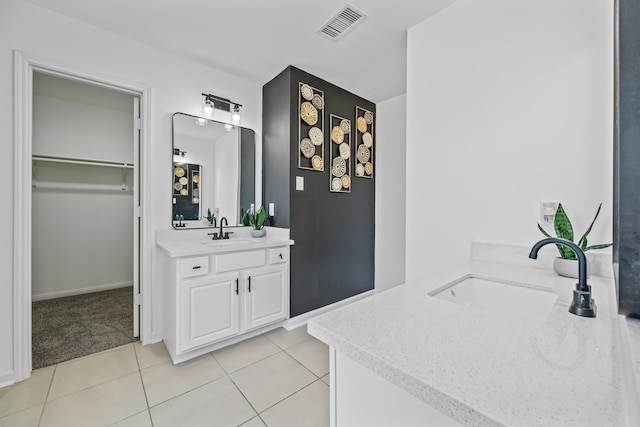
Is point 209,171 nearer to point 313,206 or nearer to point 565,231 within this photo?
point 313,206

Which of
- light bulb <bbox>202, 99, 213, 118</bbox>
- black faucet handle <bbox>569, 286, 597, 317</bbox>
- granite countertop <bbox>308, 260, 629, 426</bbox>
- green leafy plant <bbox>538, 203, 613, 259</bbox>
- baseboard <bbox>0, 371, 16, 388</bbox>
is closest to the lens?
granite countertop <bbox>308, 260, 629, 426</bbox>

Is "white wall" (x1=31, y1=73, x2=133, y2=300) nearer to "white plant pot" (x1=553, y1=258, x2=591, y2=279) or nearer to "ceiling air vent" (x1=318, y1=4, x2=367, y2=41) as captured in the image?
"ceiling air vent" (x1=318, y1=4, x2=367, y2=41)

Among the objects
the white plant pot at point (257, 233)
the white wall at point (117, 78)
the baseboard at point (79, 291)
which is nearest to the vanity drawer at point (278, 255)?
the white plant pot at point (257, 233)

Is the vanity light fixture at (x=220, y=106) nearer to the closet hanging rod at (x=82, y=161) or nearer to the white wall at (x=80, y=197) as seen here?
the white wall at (x=80, y=197)

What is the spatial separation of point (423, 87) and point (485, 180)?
30.3 inches

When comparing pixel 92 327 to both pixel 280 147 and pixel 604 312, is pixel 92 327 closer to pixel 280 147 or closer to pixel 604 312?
pixel 280 147

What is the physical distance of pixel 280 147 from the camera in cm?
254

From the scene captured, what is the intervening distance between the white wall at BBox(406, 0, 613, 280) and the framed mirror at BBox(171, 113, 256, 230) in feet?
5.47

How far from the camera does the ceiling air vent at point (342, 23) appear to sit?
179 centimetres

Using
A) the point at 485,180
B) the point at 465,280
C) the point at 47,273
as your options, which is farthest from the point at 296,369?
the point at 47,273

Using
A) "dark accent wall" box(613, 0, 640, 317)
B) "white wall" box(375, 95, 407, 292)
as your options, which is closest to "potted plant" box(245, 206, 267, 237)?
"white wall" box(375, 95, 407, 292)

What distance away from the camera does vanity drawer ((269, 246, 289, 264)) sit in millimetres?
2311

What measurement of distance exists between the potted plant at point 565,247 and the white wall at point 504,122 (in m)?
0.10

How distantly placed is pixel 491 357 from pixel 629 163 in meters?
0.48
